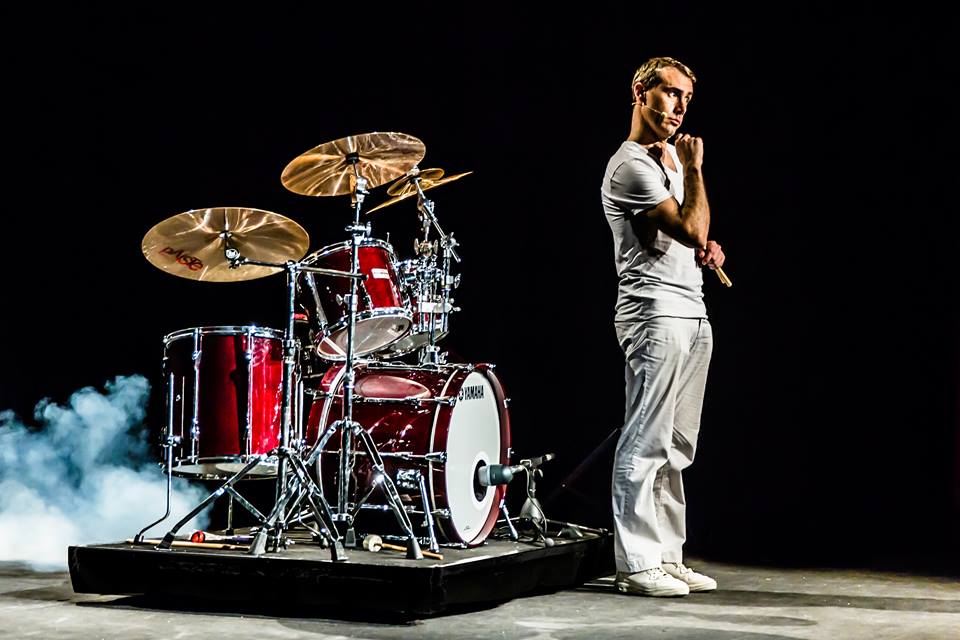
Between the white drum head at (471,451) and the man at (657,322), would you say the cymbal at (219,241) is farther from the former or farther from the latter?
the man at (657,322)

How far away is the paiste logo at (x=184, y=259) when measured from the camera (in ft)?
12.3

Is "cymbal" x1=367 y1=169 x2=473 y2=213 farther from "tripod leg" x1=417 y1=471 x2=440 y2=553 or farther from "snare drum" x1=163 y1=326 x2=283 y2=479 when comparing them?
"tripod leg" x1=417 y1=471 x2=440 y2=553

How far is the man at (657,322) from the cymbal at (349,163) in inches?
31.9

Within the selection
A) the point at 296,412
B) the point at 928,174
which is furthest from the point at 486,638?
the point at 928,174

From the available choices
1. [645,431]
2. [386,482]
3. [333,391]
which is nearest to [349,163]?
[333,391]

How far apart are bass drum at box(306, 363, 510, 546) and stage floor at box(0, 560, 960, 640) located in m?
0.40

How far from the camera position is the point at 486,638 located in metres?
2.83

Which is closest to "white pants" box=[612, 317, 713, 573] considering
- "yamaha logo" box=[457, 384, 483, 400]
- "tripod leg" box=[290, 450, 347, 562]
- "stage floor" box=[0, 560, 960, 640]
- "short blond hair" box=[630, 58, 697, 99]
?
"stage floor" box=[0, 560, 960, 640]

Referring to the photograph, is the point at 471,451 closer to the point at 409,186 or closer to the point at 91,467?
the point at 409,186

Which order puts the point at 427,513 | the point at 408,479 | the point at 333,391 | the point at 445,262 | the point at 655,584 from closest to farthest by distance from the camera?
the point at 655,584
the point at 427,513
the point at 408,479
the point at 333,391
the point at 445,262

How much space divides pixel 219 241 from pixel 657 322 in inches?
56.5

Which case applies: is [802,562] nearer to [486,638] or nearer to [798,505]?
[798,505]

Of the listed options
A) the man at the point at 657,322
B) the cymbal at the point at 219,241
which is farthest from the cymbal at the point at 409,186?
the man at the point at 657,322

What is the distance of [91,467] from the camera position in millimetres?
5188
